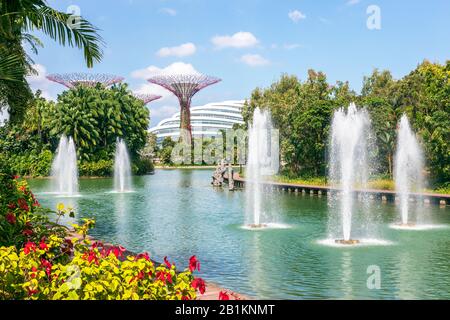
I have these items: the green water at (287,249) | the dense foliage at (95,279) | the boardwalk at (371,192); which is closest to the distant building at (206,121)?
the boardwalk at (371,192)

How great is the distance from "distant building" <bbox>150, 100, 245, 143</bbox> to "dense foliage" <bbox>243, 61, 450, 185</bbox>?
11153 centimetres

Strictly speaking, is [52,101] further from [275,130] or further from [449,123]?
[449,123]

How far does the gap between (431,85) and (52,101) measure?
178 ft

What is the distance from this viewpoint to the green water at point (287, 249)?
11.6 m

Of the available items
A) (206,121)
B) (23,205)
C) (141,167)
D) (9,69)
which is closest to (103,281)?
(23,205)

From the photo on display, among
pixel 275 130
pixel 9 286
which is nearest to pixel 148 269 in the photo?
pixel 9 286

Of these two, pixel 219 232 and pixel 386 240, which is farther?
pixel 219 232

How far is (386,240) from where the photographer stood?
1758 cm

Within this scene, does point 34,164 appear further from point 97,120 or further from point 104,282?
point 104,282

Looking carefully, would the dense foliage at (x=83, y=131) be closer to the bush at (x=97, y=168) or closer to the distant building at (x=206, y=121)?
the bush at (x=97, y=168)

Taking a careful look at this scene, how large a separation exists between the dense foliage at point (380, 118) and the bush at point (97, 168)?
19.3m

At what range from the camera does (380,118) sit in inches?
1667

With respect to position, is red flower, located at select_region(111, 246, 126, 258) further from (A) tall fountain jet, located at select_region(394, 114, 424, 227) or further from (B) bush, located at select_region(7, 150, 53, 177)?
(B) bush, located at select_region(7, 150, 53, 177)
